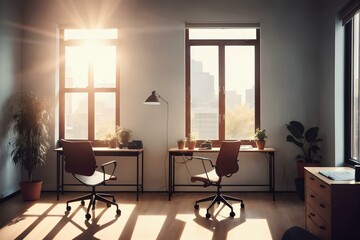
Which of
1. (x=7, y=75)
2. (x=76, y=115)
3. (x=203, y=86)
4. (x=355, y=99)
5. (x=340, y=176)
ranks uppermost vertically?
(x=7, y=75)

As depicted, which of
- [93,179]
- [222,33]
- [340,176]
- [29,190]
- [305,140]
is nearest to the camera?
[340,176]

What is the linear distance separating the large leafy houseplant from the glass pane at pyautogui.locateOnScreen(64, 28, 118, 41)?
3.39 metres

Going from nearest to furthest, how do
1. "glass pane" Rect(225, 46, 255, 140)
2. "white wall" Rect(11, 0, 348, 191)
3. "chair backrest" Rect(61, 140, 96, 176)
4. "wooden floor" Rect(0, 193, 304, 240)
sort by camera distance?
"wooden floor" Rect(0, 193, 304, 240) < "chair backrest" Rect(61, 140, 96, 176) < "white wall" Rect(11, 0, 348, 191) < "glass pane" Rect(225, 46, 255, 140)

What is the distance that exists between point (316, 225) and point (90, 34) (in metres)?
4.63

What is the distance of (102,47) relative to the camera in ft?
18.5

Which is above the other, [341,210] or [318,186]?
[318,186]

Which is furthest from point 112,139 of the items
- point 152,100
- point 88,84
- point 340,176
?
point 340,176

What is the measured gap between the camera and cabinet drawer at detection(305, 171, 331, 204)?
2.73m

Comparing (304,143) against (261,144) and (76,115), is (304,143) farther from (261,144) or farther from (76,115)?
(76,115)

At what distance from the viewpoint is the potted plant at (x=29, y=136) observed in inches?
191

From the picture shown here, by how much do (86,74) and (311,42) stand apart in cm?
389

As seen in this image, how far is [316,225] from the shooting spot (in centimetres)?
302

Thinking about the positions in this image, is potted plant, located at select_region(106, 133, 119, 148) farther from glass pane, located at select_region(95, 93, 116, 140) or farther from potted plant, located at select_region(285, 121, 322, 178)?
potted plant, located at select_region(285, 121, 322, 178)

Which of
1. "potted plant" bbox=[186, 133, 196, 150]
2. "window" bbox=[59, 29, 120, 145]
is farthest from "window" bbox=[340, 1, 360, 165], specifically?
"window" bbox=[59, 29, 120, 145]
